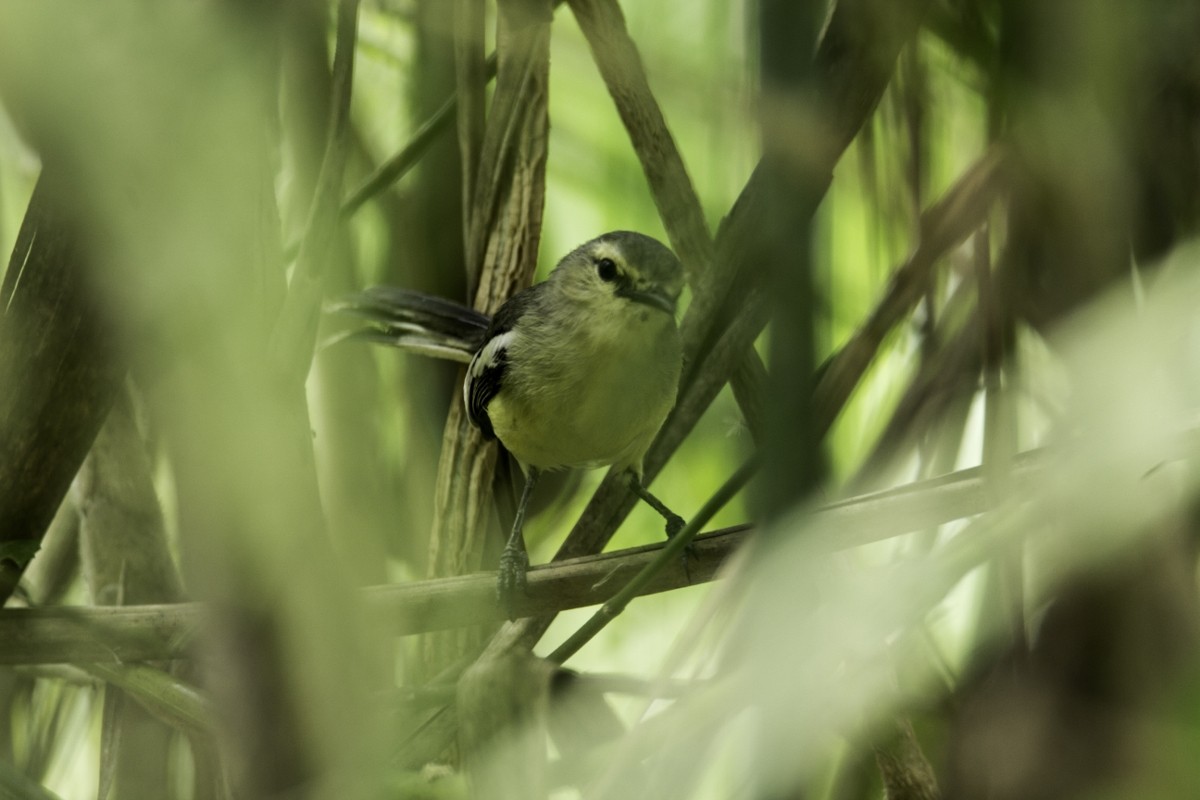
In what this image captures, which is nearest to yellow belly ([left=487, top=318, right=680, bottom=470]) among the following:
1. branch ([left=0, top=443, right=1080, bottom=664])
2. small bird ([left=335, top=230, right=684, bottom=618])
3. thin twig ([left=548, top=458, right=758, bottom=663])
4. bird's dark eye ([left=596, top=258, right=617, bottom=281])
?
small bird ([left=335, top=230, right=684, bottom=618])

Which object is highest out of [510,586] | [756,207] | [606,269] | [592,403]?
[606,269]

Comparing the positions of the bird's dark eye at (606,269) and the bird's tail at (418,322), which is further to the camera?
the bird's dark eye at (606,269)

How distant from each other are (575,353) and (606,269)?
0.55 ft

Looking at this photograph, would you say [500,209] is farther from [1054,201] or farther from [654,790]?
[654,790]

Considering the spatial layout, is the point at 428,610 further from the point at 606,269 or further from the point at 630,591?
the point at 606,269

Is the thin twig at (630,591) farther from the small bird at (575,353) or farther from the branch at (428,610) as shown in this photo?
the small bird at (575,353)

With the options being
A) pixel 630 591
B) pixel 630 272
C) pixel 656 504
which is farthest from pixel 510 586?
pixel 630 272

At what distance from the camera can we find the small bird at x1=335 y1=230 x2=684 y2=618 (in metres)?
1.74

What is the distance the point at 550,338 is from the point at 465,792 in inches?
52.3

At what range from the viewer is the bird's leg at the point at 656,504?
1625 mm

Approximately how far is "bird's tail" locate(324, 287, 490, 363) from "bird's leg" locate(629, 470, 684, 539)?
0.40 metres

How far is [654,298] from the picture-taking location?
68.3 inches

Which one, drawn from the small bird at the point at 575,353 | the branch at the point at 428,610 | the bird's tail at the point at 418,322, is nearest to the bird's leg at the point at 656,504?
the small bird at the point at 575,353

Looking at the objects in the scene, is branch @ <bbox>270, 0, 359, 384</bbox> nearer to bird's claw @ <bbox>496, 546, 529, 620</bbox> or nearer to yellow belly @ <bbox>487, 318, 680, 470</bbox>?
bird's claw @ <bbox>496, 546, 529, 620</bbox>
